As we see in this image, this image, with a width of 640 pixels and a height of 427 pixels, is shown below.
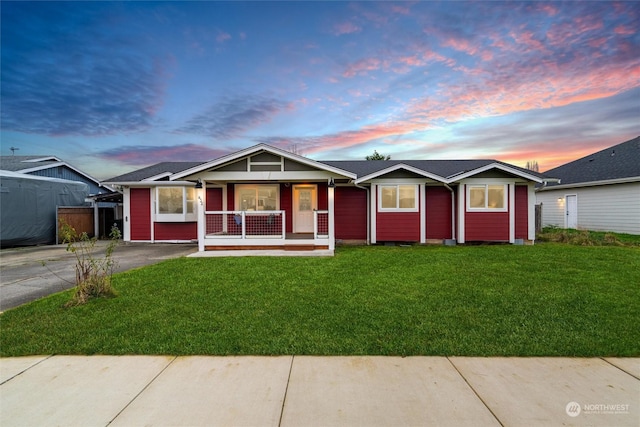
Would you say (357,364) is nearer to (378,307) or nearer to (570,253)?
(378,307)

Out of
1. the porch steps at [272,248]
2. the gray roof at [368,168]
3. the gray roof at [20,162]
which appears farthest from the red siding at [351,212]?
the gray roof at [20,162]

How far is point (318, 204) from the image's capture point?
13.2 meters

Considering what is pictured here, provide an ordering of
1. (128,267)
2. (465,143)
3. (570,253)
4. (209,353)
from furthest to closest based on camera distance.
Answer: (465,143), (570,253), (128,267), (209,353)

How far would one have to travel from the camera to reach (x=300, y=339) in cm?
361

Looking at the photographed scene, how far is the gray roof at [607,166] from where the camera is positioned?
600 inches

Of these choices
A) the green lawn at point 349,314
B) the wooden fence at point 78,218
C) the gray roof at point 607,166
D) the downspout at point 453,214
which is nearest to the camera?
the green lawn at point 349,314

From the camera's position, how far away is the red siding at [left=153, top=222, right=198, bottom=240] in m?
14.0

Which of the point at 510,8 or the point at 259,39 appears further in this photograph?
the point at 259,39

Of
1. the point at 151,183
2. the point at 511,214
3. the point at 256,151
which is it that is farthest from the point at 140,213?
the point at 511,214

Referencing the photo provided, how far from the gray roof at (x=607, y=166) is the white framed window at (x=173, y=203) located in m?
21.1

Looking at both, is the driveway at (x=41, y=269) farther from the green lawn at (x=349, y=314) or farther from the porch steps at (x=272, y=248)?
the porch steps at (x=272, y=248)

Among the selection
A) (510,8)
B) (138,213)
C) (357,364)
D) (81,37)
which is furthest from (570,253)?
(81,37)

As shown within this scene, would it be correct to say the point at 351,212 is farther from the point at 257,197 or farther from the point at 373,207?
the point at 257,197

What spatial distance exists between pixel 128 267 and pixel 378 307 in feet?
23.9
